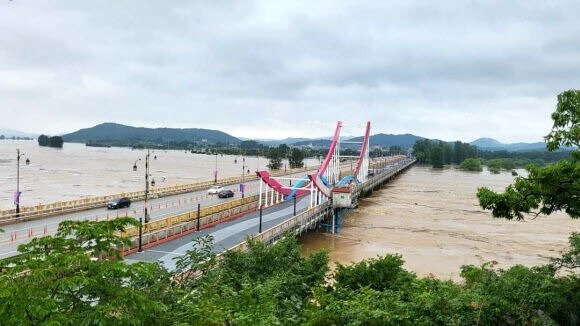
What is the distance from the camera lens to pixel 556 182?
11773 mm

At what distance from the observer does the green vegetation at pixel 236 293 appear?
19.8 feet

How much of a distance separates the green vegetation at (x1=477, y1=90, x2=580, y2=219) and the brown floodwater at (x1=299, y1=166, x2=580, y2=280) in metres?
12.9

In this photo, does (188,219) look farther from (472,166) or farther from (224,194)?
(472,166)

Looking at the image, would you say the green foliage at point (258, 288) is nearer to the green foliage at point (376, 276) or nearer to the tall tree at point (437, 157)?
the green foliage at point (376, 276)

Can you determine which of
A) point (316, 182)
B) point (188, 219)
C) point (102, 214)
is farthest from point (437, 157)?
point (188, 219)

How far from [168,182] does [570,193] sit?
73.9m

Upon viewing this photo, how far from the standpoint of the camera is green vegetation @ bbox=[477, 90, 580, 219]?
1141cm

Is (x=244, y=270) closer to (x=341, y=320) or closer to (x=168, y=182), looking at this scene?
(x=341, y=320)

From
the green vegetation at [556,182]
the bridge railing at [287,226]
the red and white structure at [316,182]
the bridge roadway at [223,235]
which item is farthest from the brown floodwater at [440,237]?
the green vegetation at [556,182]

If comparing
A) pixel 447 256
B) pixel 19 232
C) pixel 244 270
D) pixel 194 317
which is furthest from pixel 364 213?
pixel 194 317

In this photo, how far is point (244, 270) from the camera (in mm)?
13891

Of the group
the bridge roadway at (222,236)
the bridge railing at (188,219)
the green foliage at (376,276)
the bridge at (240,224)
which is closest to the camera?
the green foliage at (376,276)

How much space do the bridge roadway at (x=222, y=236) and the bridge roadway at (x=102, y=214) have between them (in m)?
6.61

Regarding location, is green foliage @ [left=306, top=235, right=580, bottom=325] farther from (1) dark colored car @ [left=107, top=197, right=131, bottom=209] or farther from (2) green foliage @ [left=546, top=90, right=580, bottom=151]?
(1) dark colored car @ [left=107, top=197, right=131, bottom=209]
